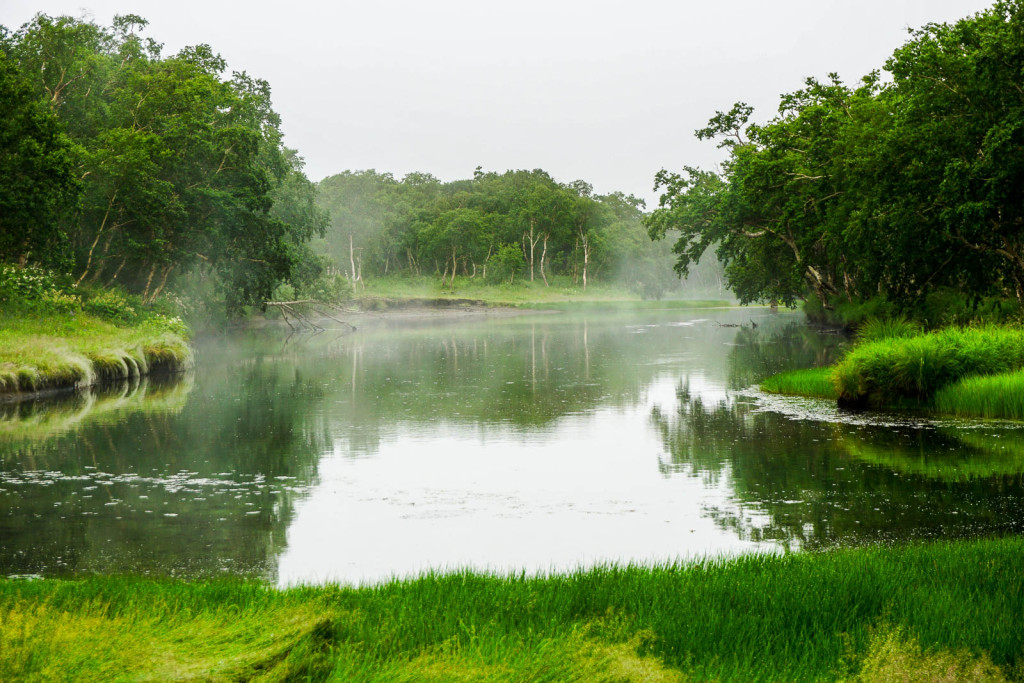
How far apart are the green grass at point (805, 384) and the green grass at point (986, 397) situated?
2.87 meters

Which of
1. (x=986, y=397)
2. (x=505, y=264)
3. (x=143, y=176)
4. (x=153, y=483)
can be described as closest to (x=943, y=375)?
(x=986, y=397)

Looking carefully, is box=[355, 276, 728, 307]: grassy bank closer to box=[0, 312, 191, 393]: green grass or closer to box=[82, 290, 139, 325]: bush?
box=[82, 290, 139, 325]: bush

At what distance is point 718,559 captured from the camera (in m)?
8.51

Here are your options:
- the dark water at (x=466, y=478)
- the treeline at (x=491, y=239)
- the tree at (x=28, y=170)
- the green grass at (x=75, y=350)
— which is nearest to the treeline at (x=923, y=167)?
the dark water at (x=466, y=478)

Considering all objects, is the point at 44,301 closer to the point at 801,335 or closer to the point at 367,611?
the point at 367,611

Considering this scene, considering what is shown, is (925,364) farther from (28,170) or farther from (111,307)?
(111,307)

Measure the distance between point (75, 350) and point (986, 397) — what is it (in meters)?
24.1

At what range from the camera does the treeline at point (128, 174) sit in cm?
3084

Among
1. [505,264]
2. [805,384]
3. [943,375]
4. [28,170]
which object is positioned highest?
[28,170]

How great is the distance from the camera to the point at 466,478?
1412 centimetres

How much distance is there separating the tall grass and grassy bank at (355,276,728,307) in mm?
85139

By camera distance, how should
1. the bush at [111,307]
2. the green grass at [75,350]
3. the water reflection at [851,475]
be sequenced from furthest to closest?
1. the bush at [111,307]
2. the green grass at [75,350]
3. the water reflection at [851,475]

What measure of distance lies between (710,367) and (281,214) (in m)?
37.7

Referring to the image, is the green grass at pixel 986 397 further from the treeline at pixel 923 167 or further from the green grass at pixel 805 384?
the treeline at pixel 923 167
